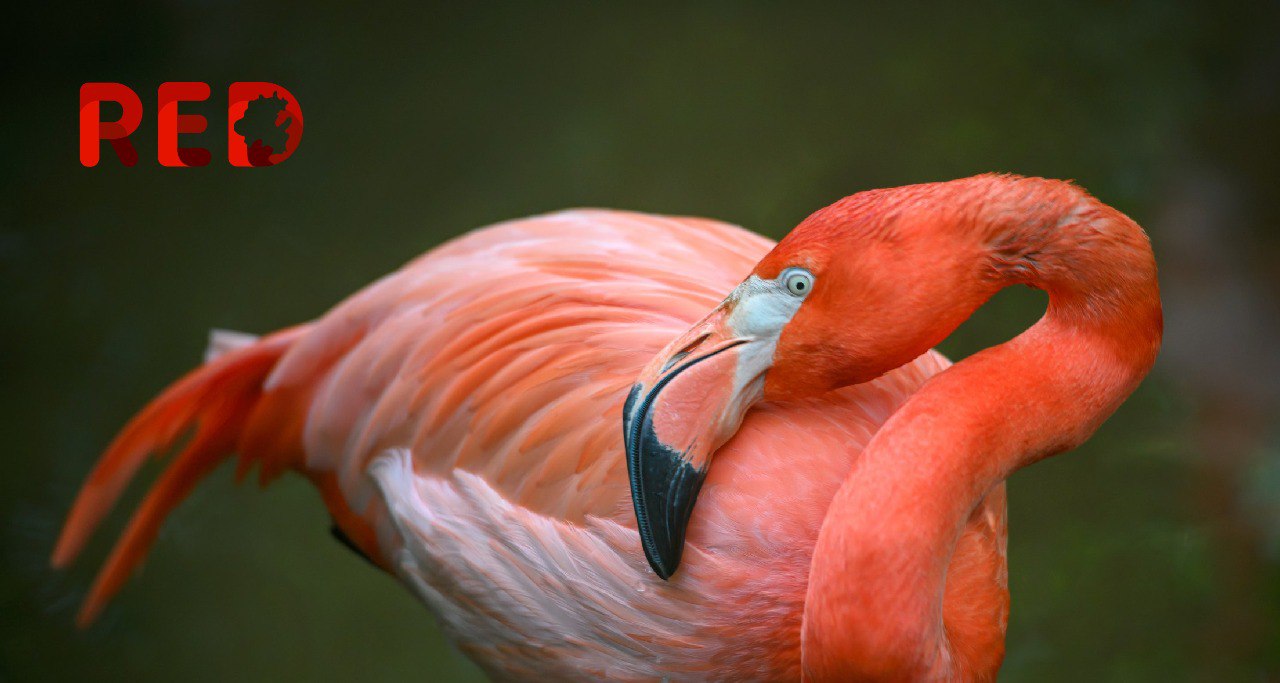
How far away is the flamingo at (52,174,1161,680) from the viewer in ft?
4.17

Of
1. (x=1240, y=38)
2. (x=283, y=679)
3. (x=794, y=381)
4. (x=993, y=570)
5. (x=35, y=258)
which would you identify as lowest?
(x=283, y=679)

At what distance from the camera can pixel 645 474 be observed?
4.30 ft

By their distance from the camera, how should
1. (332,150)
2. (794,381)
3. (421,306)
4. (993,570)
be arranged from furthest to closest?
(332,150)
(421,306)
(993,570)
(794,381)

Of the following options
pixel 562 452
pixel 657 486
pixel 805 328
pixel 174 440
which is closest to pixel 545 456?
pixel 562 452

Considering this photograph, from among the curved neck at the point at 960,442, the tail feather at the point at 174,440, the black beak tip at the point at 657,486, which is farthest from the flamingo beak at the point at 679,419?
the tail feather at the point at 174,440

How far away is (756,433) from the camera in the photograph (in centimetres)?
141

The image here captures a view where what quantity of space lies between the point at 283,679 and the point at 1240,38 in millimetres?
2971

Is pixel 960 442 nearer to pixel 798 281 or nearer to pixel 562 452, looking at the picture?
pixel 798 281

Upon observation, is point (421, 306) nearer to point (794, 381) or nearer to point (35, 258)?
point (794, 381)

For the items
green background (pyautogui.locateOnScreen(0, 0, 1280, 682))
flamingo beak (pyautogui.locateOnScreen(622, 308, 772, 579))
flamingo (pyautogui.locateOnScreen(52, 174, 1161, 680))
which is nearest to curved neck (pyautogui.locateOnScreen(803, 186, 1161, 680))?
flamingo (pyautogui.locateOnScreen(52, 174, 1161, 680))

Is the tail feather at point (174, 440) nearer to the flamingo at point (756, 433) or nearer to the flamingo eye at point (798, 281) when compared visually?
the flamingo at point (756, 433)

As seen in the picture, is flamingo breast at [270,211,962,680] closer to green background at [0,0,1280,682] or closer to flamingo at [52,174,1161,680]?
flamingo at [52,174,1161,680]

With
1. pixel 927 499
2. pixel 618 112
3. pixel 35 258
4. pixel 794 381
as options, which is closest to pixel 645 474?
pixel 794 381

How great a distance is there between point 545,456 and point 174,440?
83 cm
